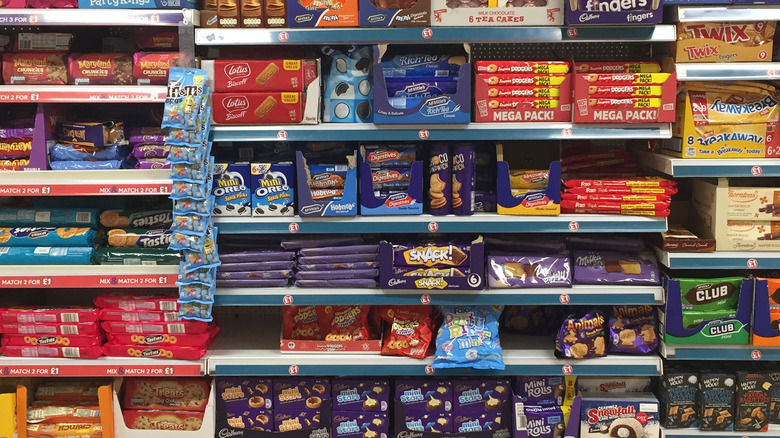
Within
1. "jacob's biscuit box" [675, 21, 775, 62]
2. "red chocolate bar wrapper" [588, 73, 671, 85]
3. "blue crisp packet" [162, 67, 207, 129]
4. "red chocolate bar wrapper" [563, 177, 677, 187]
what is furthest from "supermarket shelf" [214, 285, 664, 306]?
"jacob's biscuit box" [675, 21, 775, 62]

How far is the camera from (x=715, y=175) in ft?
10.8

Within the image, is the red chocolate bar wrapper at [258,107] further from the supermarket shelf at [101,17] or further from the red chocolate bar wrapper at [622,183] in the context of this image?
the red chocolate bar wrapper at [622,183]

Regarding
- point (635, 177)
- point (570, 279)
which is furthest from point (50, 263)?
point (635, 177)

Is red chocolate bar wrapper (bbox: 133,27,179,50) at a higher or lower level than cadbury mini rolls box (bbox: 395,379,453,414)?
higher

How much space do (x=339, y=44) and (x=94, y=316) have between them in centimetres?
173

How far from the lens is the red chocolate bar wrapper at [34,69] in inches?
134

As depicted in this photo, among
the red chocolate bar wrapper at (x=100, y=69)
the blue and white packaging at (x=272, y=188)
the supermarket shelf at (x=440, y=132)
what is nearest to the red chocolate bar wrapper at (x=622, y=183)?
the supermarket shelf at (x=440, y=132)

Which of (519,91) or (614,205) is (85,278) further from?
(614,205)

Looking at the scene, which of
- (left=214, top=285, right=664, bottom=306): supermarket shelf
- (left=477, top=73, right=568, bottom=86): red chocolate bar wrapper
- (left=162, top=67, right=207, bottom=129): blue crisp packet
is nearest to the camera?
(left=162, top=67, right=207, bottom=129): blue crisp packet

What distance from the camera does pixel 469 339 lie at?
346 centimetres

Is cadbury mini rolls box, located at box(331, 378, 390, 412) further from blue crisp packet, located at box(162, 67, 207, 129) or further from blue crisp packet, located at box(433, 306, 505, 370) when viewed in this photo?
blue crisp packet, located at box(162, 67, 207, 129)

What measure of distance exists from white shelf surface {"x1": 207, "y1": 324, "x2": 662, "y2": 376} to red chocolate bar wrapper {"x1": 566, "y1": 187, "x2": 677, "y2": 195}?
30.4 inches

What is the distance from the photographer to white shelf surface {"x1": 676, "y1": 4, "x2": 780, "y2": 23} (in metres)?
3.22

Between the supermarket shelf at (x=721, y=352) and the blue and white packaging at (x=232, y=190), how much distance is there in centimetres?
205
